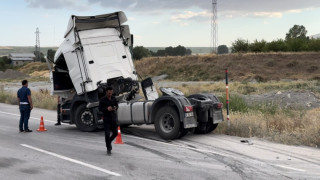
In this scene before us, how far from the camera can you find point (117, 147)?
395 inches

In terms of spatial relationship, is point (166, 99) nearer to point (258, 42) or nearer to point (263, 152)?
point (263, 152)

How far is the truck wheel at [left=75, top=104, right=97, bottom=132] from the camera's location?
12.6 meters

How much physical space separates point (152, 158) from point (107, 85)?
4244mm

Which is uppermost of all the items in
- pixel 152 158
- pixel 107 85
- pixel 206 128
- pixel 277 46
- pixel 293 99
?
pixel 277 46

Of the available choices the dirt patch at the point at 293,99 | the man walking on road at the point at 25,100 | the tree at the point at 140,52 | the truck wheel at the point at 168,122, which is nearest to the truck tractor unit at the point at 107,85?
the truck wheel at the point at 168,122

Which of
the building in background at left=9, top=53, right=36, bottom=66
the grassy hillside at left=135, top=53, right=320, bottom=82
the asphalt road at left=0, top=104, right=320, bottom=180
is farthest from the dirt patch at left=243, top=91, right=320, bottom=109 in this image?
the building in background at left=9, top=53, right=36, bottom=66

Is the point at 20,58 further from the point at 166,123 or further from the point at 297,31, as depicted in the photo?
the point at 166,123

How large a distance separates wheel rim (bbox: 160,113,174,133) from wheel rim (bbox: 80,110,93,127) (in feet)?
8.97

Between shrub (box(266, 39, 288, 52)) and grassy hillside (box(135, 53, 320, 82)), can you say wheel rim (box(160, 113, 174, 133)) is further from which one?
shrub (box(266, 39, 288, 52))

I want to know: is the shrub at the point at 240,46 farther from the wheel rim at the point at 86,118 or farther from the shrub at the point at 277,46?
the wheel rim at the point at 86,118

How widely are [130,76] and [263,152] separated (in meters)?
5.42

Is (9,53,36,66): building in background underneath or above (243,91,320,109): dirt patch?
above

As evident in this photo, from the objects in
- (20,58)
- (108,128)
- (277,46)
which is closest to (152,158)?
(108,128)

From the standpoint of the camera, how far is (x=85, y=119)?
12.7m
